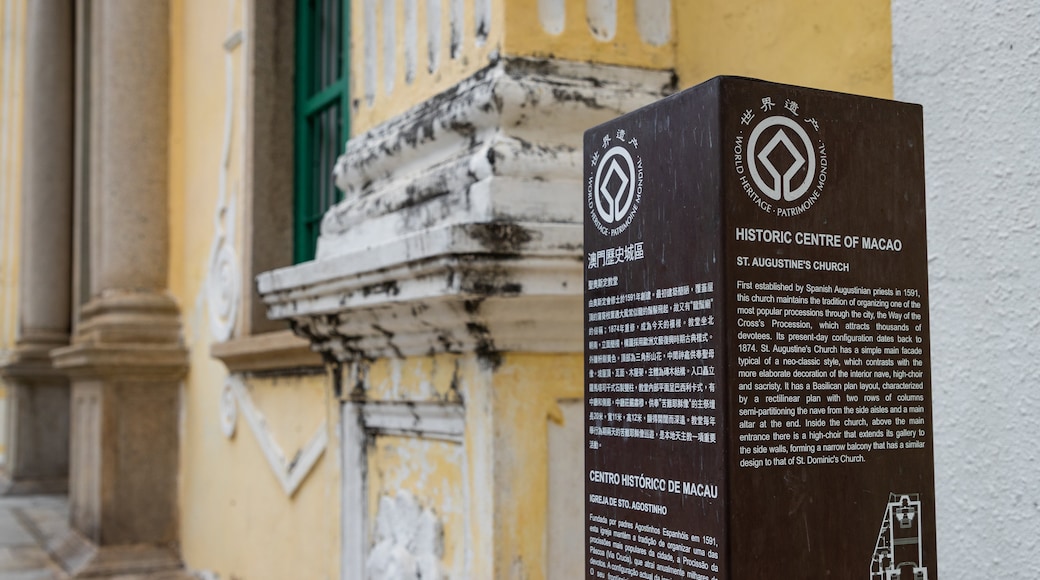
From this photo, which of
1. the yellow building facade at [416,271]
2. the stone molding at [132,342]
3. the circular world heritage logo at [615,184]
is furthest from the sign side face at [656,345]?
the stone molding at [132,342]

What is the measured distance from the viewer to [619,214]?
143 cm

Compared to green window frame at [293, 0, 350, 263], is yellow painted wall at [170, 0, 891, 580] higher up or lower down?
lower down

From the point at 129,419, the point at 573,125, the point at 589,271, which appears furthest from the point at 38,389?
the point at 589,271

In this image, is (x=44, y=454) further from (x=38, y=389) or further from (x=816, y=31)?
(x=816, y=31)

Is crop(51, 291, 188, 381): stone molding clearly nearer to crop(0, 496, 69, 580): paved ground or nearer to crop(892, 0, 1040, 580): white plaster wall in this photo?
Result: crop(0, 496, 69, 580): paved ground

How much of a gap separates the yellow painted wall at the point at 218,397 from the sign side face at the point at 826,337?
272cm

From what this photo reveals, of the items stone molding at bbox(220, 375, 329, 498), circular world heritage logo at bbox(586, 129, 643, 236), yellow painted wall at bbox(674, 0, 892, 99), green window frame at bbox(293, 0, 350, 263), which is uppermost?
green window frame at bbox(293, 0, 350, 263)

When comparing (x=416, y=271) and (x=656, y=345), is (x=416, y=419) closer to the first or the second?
(x=416, y=271)

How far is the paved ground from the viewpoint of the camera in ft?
19.5

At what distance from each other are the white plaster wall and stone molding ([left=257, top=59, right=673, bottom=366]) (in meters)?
0.74

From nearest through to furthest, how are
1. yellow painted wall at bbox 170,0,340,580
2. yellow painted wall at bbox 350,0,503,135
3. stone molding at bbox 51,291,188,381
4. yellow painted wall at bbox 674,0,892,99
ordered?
yellow painted wall at bbox 674,0,892,99 → yellow painted wall at bbox 350,0,503,135 → yellow painted wall at bbox 170,0,340,580 → stone molding at bbox 51,291,188,381

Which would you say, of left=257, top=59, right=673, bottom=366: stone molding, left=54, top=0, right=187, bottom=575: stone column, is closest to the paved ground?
left=54, top=0, right=187, bottom=575: stone column

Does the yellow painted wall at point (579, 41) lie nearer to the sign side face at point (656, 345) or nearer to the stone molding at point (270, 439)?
the sign side face at point (656, 345)

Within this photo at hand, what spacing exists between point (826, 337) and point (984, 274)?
574 mm
